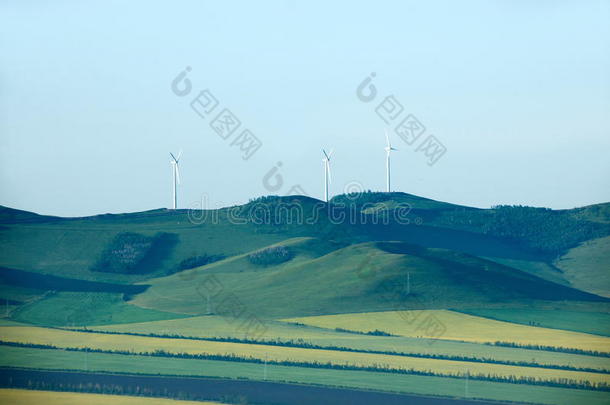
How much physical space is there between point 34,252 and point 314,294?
203ft

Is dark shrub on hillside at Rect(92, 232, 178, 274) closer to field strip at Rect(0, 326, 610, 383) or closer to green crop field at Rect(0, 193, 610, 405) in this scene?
green crop field at Rect(0, 193, 610, 405)

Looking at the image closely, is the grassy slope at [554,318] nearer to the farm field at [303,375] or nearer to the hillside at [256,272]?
the hillside at [256,272]

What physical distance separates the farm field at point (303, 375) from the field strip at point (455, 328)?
22.3m

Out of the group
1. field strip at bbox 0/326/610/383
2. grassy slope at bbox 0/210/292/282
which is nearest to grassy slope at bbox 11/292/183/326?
field strip at bbox 0/326/610/383

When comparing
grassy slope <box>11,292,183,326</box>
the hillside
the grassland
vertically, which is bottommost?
the grassland

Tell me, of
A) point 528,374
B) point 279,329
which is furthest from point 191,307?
point 528,374

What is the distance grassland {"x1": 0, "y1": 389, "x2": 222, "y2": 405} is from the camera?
6391cm

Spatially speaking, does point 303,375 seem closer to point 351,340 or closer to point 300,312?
point 351,340

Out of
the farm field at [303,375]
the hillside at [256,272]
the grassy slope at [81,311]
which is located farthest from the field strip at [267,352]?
the hillside at [256,272]

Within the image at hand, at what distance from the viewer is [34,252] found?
174 m

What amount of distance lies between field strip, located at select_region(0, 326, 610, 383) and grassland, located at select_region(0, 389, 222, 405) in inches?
778

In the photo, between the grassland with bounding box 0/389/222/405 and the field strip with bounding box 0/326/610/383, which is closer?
the grassland with bounding box 0/389/222/405

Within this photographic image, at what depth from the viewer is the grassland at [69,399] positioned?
6391 cm

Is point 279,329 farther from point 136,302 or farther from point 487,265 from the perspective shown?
point 487,265
